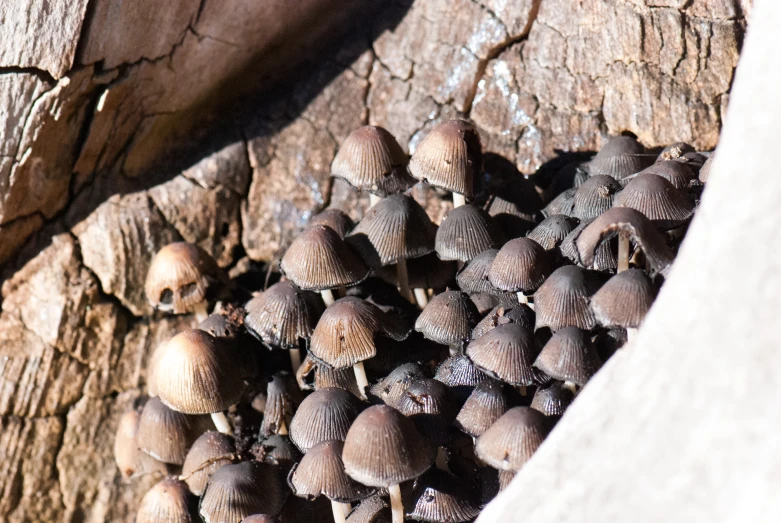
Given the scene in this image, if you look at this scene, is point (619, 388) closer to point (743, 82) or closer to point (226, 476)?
point (743, 82)

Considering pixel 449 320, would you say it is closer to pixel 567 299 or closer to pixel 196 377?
pixel 567 299

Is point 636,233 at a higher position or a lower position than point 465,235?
higher

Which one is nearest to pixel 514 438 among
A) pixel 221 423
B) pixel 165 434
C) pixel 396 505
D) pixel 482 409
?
pixel 482 409

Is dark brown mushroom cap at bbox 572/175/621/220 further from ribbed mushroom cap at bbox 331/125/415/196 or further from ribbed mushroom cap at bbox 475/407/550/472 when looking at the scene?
ribbed mushroom cap at bbox 475/407/550/472

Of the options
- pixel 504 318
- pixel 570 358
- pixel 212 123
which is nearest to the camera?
pixel 570 358

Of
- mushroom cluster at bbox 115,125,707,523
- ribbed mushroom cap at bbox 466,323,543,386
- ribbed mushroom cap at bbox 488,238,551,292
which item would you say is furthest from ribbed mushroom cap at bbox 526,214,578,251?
ribbed mushroom cap at bbox 466,323,543,386

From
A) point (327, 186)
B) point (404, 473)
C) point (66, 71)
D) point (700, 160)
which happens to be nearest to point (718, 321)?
point (404, 473)
